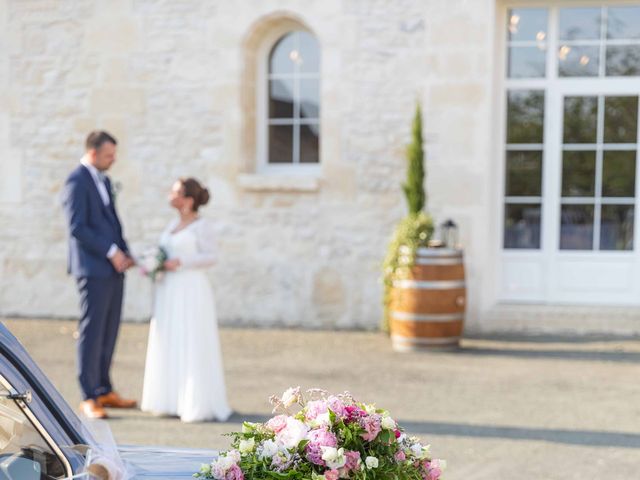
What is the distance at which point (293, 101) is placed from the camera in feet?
32.7

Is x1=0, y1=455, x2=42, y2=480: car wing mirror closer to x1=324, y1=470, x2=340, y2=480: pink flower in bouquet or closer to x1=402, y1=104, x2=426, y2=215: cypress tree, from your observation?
x1=324, y1=470, x2=340, y2=480: pink flower in bouquet

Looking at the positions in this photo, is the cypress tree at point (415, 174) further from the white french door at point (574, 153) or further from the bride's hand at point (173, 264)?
the bride's hand at point (173, 264)

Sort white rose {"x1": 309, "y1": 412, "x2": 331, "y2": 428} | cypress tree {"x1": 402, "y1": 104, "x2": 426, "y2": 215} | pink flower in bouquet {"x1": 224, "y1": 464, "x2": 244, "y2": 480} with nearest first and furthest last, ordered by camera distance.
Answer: pink flower in bouquet {"x1": 224, "y1": 464, "x2": 244, "y2": 480} → white rose {"x1": 309, "y1": 412, "x2": 331, "y2": 428} → cypress tree {"x1": 402, "y1": 104, "x2": 426, "y2": 215}

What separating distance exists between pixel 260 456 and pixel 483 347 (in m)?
6.62

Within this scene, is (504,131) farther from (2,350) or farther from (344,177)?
(2,350)

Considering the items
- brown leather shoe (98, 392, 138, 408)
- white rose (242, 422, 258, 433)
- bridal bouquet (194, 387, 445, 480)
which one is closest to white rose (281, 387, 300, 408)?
bridal bouquet (194, 387, 445, 480)

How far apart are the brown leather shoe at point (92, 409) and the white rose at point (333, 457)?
4123mm

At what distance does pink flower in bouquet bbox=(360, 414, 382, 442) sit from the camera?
2.13 meters

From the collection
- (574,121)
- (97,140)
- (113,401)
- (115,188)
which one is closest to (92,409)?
(113,401)

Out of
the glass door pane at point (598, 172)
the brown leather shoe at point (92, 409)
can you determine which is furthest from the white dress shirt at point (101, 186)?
the glass door pane at point (598, 172)

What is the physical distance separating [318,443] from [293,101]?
816 cm

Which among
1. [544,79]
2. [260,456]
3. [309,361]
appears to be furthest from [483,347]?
[260,456]

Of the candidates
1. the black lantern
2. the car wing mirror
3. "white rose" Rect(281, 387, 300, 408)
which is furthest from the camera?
the black lantern

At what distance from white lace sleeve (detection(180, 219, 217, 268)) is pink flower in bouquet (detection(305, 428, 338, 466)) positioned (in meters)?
3.96
